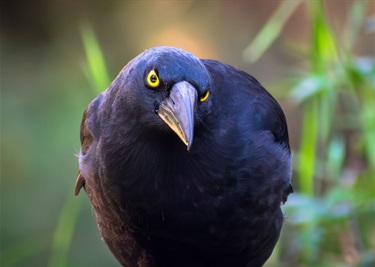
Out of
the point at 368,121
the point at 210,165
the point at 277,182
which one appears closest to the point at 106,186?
the point at 210,165

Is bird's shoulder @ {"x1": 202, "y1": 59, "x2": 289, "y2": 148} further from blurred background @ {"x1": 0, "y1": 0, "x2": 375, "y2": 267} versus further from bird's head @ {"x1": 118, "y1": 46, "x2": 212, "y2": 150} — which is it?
blurred background @ {"x1": 0, "y1": 0, "x2": 375, "y2": 267}

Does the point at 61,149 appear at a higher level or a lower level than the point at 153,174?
lower

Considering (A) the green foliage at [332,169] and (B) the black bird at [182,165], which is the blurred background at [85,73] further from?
(B) the black bird at [182,165]

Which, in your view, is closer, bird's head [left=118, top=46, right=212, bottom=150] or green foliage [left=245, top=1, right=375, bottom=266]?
bird's head [left=118, top=46, right=212, bottom=150]

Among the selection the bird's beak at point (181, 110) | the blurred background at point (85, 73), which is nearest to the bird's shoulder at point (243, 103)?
the bird's beak at point (181, 110)

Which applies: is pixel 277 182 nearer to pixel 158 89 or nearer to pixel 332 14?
pixel 158 89

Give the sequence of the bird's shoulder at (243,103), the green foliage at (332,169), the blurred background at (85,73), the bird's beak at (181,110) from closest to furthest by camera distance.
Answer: the bird's beak at (181,110) < the bird's shoulder at (243,103) < the green foliage at (332,169) < the blurred background at (85,73)

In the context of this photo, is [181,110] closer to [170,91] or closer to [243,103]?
[170,91]

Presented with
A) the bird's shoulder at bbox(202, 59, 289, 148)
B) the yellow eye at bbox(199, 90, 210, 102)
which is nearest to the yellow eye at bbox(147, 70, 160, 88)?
the yellow eye at bbox(199, 90, 210, 102)
